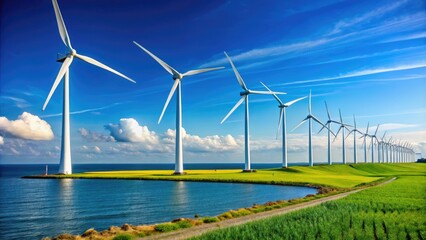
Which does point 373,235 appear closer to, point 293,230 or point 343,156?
point 293,230

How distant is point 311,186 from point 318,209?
45.0 meters

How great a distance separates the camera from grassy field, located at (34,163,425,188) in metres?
89.2

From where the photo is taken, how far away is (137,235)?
27.2m

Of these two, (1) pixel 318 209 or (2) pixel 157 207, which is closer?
(1) pixel 318 209

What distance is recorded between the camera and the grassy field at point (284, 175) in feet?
293

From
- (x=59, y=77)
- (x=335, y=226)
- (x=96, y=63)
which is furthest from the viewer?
(x=96, y=63)

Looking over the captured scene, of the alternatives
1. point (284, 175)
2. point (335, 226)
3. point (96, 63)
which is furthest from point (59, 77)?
point (335, 226)

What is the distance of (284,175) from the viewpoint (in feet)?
363

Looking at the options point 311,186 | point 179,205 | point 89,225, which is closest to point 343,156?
point 311,186

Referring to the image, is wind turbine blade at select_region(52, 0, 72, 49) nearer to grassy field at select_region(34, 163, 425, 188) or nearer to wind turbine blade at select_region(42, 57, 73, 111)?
wind turbine blade at select_region(42, 57, 73, 111)

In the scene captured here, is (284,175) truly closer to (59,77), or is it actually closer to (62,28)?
(59,77)

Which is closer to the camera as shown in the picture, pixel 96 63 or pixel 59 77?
pixel 59 77

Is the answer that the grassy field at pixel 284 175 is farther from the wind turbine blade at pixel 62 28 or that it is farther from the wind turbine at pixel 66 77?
the wind turbine blade at pixel 62 28

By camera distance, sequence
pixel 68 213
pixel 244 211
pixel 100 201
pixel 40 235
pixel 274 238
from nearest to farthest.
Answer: pixel 274 238, pixel 40 235, pixel 244 211, pixel 68 213, pixel 100 201
